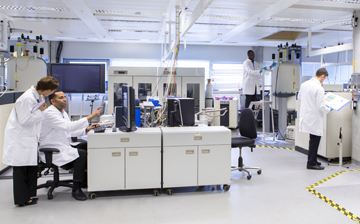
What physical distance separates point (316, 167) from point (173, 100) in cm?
223

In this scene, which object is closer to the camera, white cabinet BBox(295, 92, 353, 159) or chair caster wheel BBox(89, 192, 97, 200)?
chair caster wheel BBox(89, 192, 97, 200)

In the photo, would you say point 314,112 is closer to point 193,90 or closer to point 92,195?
point 193,90

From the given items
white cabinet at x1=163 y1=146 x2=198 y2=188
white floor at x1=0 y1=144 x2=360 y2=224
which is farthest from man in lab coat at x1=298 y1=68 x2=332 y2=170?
white cabinet at x1=163 y1=146 x2=198 y2=188

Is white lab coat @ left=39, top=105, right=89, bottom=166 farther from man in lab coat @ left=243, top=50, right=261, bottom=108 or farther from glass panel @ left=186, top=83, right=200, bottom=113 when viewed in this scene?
man in lab coat @ left=243, top=50, right=261, bottom=108

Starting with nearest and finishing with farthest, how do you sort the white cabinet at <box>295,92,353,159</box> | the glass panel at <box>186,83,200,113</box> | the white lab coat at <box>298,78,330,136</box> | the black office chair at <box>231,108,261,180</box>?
the black office chair at <box>231,108,261,180</box> → the white lab coat at <box>298,78,330,136</box> → the white cabinet at <box>295,92,353,159</box> → the glass panel at <box>186,83,200,113</box>

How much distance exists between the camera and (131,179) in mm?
3006

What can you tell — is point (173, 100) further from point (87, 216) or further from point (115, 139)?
point (87, 216)

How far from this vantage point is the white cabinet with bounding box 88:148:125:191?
294 cm

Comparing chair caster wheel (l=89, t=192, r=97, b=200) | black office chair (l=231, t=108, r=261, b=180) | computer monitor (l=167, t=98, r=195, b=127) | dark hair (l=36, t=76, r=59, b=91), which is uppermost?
dark hair (l=36, t=76, r=59, b=91)

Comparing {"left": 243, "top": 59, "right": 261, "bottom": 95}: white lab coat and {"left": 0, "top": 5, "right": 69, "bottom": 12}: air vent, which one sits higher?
{"left": 0, "top": 5, "right": 69, "bottom": 12}: air vent

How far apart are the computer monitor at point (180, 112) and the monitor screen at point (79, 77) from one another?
15.1ft

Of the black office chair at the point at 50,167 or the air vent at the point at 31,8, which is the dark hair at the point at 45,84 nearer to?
the black office chair at the point at 50,167

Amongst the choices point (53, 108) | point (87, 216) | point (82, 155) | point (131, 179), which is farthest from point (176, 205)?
point (53, 108)

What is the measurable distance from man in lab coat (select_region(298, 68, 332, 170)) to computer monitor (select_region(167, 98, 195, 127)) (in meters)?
1.71
